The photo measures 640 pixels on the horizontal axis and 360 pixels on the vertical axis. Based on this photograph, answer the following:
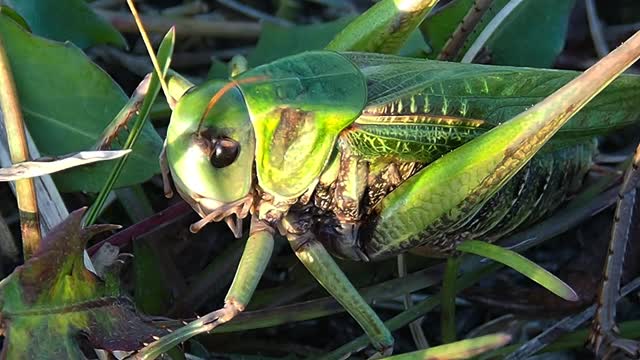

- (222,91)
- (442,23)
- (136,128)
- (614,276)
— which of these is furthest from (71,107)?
(614,276)

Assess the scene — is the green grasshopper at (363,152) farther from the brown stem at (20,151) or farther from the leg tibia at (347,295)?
the brown stem at (20,151)

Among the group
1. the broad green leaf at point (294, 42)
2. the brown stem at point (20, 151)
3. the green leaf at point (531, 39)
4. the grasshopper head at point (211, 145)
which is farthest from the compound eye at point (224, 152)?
the green leaf at point (531, 39)

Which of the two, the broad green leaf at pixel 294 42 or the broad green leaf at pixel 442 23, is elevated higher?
the broad green leaf at pixel 294 42

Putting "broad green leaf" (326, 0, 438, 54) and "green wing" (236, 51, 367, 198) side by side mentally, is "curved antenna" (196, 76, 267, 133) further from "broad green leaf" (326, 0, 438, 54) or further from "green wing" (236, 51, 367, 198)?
"broad green leaf" (326, 0, 438, 54)

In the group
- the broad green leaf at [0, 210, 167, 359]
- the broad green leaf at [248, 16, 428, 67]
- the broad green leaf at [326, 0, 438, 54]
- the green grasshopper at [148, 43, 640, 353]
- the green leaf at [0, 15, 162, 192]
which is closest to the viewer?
the broad green leaf at [0, 210, 167, 359]

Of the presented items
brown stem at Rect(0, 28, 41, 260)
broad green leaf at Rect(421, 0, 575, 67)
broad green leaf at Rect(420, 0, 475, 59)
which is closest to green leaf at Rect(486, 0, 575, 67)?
broad green leaf at Rect(421, 0, 575, 67)

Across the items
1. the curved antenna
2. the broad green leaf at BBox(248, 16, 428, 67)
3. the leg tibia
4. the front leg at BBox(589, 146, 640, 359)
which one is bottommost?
the front leg at BBox(589, 146, 640, 359)
